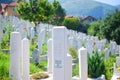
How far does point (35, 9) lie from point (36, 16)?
112 centimetres

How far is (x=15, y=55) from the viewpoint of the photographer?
10812 mm

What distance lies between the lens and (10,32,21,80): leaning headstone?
10.8 metres

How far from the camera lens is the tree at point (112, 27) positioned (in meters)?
41.6

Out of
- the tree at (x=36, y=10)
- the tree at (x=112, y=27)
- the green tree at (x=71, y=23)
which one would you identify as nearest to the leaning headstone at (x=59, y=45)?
the tree at (x=36, y=10)

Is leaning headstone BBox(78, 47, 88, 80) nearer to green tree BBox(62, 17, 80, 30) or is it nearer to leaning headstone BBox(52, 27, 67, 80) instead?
leaning headstone BBox(52, 27, 67, 80)

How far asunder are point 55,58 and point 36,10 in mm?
31621

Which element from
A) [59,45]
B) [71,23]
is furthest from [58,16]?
[59,45]

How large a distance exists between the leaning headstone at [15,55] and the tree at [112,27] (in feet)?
103

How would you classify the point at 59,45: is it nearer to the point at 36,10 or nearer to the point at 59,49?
the point at 59,49

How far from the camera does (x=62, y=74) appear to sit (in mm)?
9508

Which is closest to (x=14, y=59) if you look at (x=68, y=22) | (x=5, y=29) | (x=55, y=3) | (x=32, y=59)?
(x=32, y=59)

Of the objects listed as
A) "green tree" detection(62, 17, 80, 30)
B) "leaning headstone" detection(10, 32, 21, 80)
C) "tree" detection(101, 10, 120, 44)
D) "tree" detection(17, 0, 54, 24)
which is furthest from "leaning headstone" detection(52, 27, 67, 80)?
"green tree" detection(62, 17, 80, 30)

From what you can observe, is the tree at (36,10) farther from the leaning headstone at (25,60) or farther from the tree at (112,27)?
the leaning headstone at (25,60)

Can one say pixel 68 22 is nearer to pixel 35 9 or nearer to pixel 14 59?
pixel 35 9
